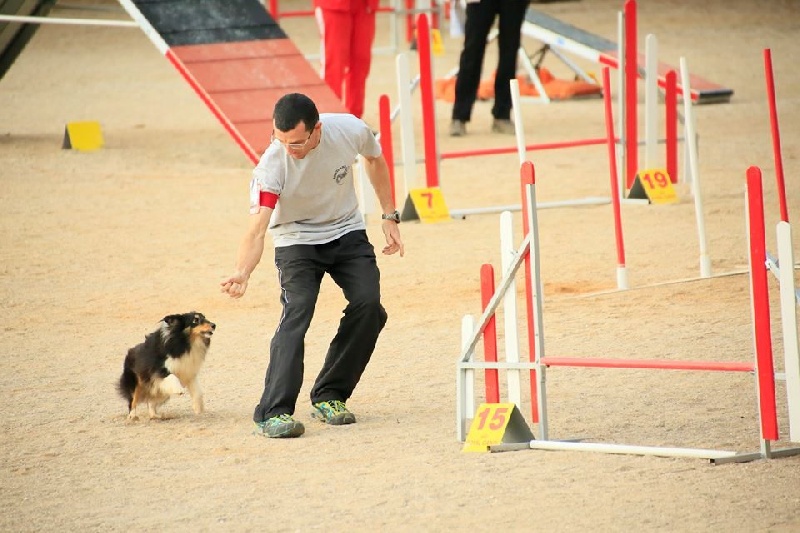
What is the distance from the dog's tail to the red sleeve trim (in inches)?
39.4

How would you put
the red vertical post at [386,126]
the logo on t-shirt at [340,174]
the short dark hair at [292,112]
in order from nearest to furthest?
the short dark hair at [292,112] < the logo on t-shirt at [340,174] < the red vertical post at [386,126]

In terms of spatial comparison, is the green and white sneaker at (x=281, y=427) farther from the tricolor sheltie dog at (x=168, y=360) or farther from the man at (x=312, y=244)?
the tricolor sheltie dog at (x=168, y=360)

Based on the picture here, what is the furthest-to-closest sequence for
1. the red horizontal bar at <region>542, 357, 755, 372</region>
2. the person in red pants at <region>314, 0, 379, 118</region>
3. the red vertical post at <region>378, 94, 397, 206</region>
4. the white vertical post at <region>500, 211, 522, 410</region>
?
the person in red pants at <region>314, 0, 379, 118</region>
the red vertical post at <region>378, 94, 397, 206</region>
the white vertical post at <region>500, 211, 522, 410</region>
the red horizontal bar at <region>542, 357, 755, 372</region>

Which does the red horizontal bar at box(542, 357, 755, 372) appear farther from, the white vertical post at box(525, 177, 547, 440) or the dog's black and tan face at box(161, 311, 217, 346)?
the dog's black and tan face at box(161, 311, 217, 346)

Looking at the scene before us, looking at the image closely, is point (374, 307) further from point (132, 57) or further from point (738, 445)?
point (132, 57)

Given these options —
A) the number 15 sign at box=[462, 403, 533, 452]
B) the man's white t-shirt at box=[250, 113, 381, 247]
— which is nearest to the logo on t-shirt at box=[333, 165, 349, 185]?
the man's white t-shirt at box=[250, 113, 381, 247]

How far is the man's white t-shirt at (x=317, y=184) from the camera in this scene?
546cm

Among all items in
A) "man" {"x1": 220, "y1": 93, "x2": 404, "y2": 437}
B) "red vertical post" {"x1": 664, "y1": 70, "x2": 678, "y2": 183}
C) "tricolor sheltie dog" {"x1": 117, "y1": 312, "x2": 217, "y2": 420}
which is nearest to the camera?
"man" {"x1": 220, "y1": 93, "x2": 404, "y2": 437}

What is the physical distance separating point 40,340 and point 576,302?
291 centimetres

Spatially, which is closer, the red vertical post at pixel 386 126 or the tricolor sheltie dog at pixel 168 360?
the tricolor sheltie dog at pixel 168 360

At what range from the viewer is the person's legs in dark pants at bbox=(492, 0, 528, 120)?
13.3m

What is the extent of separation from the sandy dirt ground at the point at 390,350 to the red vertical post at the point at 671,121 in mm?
233

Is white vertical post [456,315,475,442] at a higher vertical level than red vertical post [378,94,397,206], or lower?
lower

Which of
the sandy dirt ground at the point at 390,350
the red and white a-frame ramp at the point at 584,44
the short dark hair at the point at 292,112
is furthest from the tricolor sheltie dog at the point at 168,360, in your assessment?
the red and white a-frame ramp at the point at 584,44
